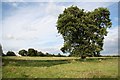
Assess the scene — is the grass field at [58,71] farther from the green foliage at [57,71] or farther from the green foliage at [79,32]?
the green foliage at [79,32]

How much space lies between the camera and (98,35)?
168ft

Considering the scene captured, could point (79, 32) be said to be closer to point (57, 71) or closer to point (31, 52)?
point (31, 52)

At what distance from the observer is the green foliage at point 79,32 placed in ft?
157

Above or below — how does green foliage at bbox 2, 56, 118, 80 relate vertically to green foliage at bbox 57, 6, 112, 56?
below

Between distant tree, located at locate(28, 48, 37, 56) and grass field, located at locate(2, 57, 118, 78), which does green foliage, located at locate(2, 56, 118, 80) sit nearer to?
grass field, located at locate(2, 57, 118, 78)

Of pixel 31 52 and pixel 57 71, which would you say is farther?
pixel 31 52

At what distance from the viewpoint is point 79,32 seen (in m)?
49.0

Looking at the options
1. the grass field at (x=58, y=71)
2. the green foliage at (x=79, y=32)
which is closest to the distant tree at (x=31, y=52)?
the green foliage at (x=79, y=32)

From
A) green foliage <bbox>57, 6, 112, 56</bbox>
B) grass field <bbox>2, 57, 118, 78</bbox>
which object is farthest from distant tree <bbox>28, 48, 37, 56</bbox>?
grass field <bbox>2, 57, 118, 78</bbox>

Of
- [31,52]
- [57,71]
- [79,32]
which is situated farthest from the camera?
[31,52]

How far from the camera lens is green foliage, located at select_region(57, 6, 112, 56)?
48.0 meters

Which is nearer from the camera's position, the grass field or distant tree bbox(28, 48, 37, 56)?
the grass field

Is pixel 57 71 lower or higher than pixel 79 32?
lower

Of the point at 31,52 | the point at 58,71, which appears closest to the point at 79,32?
the point at 31,52
